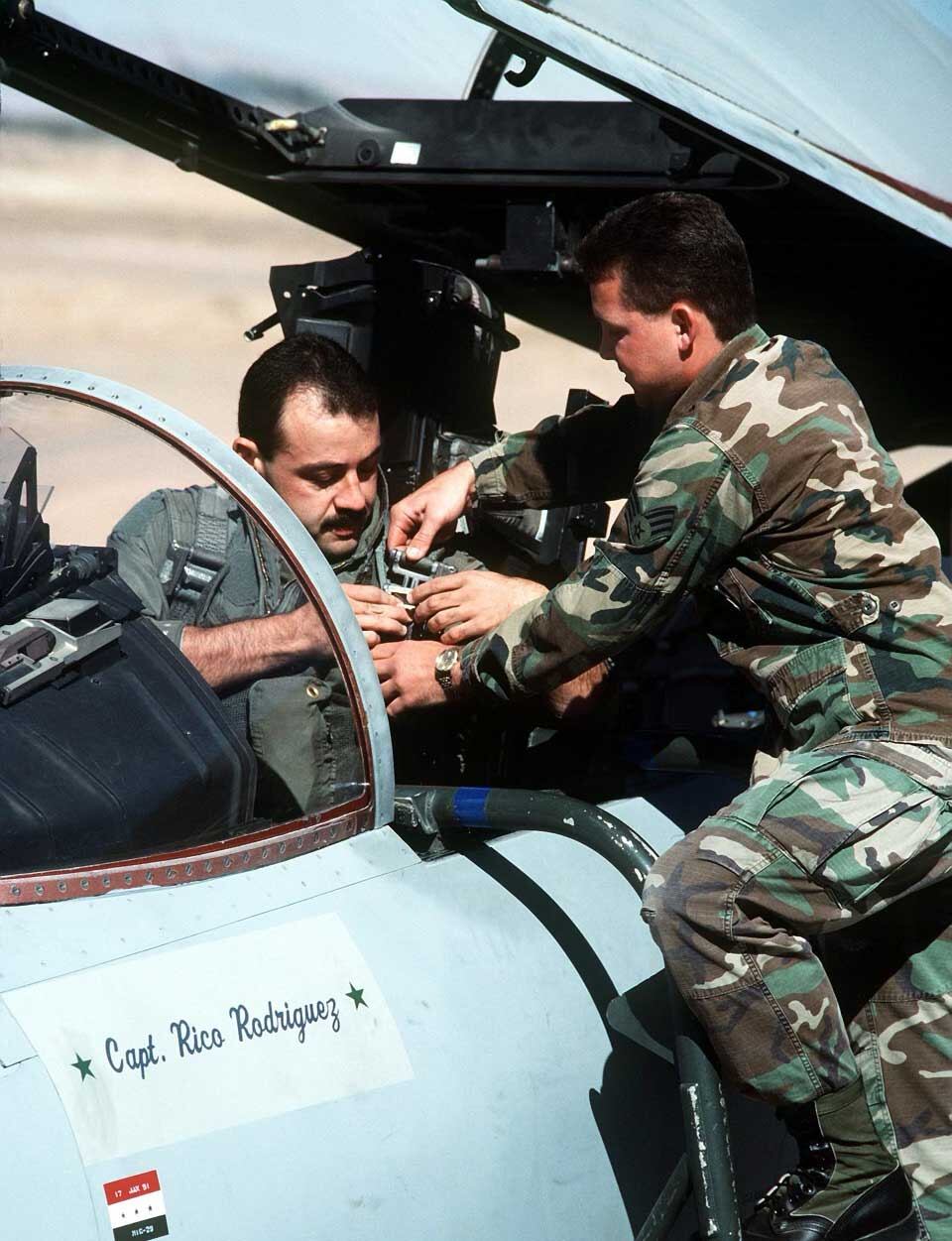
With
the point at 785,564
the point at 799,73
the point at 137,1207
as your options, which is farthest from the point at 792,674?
the point at 799,73

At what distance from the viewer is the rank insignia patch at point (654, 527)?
6.40ft

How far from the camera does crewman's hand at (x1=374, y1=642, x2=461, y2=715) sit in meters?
2.17

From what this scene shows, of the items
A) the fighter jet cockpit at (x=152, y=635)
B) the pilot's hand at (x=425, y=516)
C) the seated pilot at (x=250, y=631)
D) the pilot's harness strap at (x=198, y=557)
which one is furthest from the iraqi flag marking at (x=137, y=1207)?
the pilot's hand at (x=425, y=516)

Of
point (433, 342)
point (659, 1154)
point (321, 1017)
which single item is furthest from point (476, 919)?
point (433, 342)

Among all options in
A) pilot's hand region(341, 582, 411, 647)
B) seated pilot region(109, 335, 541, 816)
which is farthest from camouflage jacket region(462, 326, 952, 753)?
seated pilot region(109, 335, 541, 816)

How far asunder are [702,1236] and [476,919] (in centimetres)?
46

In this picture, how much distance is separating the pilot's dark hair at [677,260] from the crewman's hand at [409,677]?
64 centimetres

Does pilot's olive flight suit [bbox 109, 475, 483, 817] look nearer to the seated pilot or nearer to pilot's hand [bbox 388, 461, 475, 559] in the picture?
the seated pilot

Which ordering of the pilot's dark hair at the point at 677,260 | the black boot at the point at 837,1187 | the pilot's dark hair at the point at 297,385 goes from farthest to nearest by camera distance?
1. the pilot's dark hair at the point at 297,385
2. the pilot's dark hair at the point at 677,260
3. the black boot at the point at 837,1187

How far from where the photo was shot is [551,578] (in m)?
3.10

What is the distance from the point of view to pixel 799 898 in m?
1.79

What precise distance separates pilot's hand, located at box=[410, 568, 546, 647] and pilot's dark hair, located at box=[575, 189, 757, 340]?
0.52 metres

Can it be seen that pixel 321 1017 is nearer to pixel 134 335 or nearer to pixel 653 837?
pixel 653 837

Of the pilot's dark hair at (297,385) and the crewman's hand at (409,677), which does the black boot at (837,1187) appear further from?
the pilot's dark hair at (297,385)
